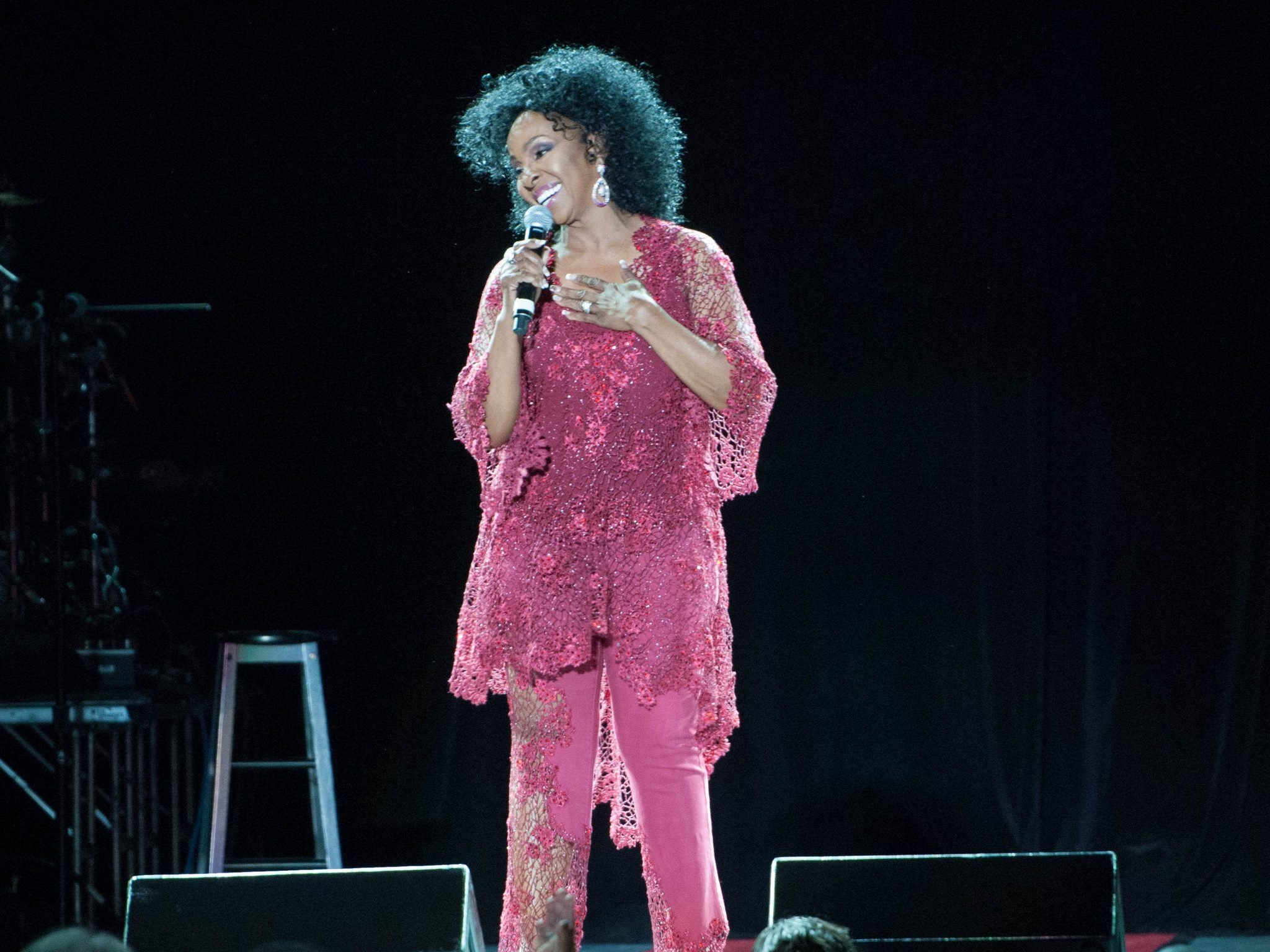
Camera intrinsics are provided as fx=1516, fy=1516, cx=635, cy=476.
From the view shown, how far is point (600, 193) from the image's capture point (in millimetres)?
2508

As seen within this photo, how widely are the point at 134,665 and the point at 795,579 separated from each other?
170 centimetres

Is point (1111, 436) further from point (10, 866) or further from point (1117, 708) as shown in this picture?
point (10, 866)

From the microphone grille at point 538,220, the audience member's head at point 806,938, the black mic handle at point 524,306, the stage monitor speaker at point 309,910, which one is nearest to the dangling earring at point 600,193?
the microphone grille at point 538,220

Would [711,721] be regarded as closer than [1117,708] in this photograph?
Yes

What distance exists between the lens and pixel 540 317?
2480mm

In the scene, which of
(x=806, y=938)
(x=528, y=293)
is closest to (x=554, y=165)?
(x=528, y=293)

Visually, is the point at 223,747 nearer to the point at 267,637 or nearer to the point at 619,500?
the point at 267,637

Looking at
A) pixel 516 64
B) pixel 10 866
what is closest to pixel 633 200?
pixel 516 64

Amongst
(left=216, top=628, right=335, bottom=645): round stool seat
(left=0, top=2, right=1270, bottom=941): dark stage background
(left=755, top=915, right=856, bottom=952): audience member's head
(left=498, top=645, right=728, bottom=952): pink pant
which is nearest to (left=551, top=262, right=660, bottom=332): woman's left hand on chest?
(left=498, top=645, right=728, bottom=952): pink pant

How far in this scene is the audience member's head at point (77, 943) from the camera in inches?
53.4

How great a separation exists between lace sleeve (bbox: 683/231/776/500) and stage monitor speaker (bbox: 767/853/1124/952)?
66cm

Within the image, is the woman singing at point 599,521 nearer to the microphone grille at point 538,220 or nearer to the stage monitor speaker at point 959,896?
the microphone grille at point 538,220

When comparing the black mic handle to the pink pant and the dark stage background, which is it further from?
the dark stage background

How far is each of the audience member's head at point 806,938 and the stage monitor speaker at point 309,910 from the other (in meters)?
0.79
